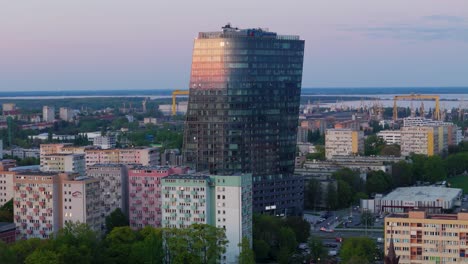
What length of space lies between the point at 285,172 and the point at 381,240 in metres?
10.1

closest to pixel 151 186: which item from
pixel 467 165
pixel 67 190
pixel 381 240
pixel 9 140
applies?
pixel 67 190

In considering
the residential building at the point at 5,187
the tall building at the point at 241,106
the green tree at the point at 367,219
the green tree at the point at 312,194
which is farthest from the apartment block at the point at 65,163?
the green tree at the point at 367,219

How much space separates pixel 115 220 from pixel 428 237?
55.8 ft

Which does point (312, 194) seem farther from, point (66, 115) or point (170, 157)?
point (66, 115)

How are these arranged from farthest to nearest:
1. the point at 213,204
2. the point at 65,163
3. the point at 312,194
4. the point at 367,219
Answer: the point at 65,163 < the point at 312,194 < the point at 367,219 < the point at 213,204

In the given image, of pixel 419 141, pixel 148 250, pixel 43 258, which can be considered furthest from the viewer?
pixel 419 141

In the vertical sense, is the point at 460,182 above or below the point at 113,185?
below

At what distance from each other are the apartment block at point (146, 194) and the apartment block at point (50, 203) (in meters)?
3.16

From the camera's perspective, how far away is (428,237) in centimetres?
3988

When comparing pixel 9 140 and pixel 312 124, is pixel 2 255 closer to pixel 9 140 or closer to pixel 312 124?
pixel 9 140

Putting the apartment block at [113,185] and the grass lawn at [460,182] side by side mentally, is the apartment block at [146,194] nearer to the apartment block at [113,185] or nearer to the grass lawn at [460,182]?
the apartment block at [113,185]

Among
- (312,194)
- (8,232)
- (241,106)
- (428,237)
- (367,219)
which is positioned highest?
(241,106)

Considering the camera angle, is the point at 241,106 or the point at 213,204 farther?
the point at 241,106

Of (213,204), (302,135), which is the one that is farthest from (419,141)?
(213,204)
